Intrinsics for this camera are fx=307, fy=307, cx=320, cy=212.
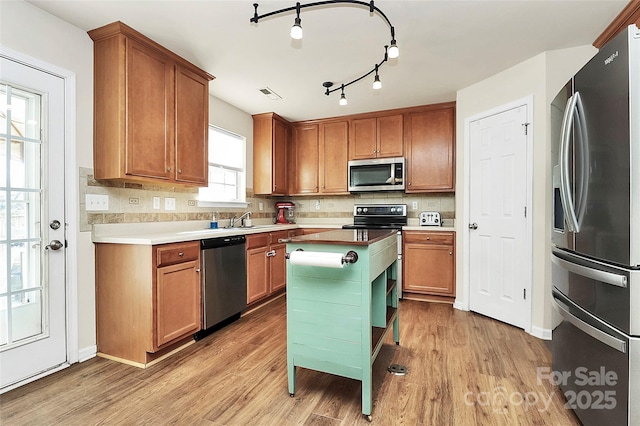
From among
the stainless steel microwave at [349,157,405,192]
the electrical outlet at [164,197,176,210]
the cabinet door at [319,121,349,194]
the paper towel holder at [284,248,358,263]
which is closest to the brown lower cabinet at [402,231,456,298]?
the stainless steel microwave at [349,157,405,192]

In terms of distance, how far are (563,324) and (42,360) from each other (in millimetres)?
3264

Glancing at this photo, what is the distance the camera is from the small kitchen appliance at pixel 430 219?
4.04m

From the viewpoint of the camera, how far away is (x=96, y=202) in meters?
2.37

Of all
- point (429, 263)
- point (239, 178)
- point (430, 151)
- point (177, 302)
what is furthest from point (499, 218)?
point (239, 178)

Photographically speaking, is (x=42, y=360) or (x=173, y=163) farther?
(x=173, y=163)

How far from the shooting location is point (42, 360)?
2061mm

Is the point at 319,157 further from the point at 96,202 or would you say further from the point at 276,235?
the point at 96,202

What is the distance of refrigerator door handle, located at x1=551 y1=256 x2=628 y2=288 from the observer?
124 cm

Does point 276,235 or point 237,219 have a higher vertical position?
point 237,219

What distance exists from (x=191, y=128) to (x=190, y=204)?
845 mm

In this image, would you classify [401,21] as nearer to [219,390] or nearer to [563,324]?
[563,324]

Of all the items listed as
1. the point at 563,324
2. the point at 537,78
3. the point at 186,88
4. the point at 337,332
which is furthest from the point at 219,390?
the point at 537,78

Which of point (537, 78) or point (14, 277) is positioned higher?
point (537, 78)

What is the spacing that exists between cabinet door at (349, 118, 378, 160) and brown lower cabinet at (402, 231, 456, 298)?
50.3 inches
